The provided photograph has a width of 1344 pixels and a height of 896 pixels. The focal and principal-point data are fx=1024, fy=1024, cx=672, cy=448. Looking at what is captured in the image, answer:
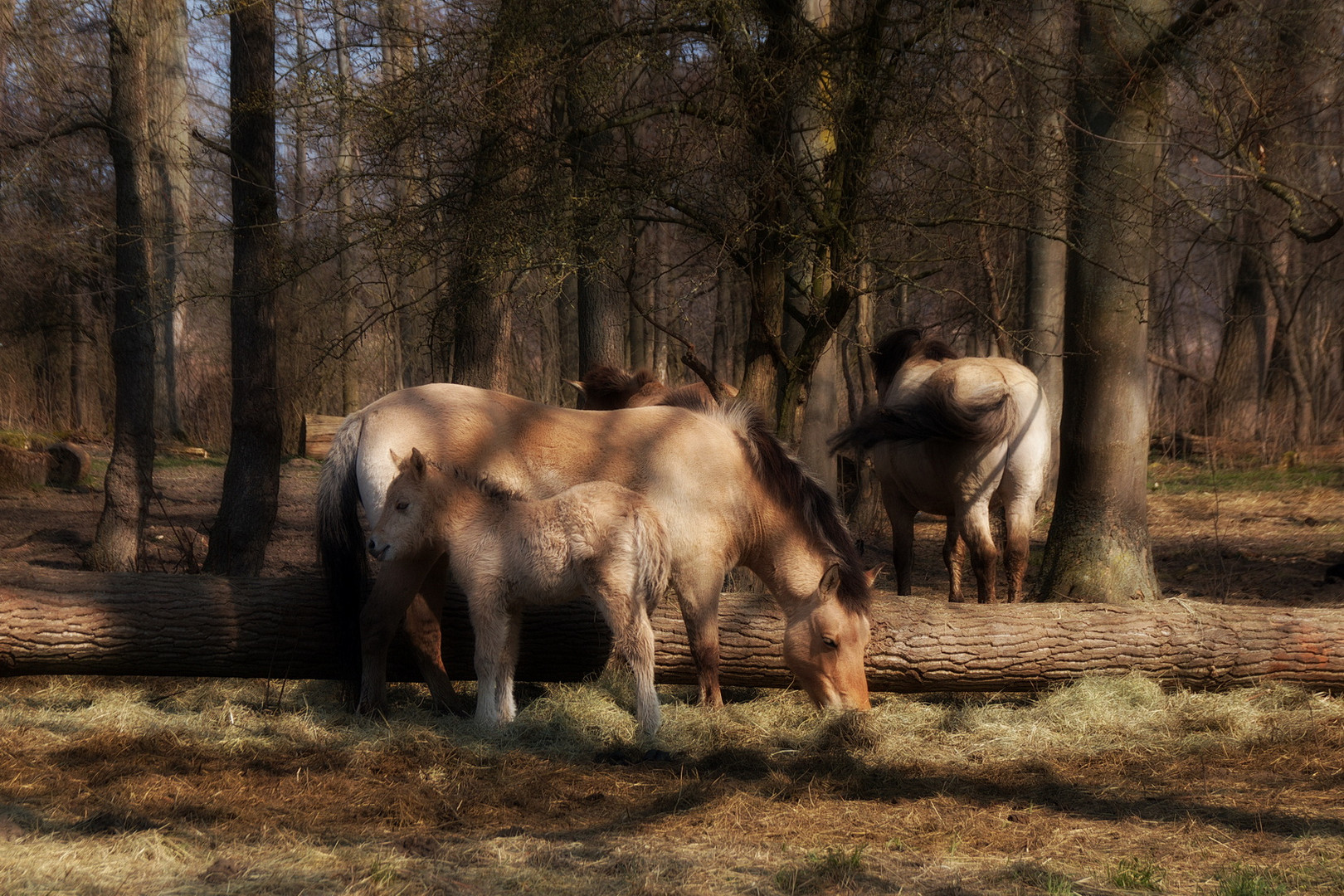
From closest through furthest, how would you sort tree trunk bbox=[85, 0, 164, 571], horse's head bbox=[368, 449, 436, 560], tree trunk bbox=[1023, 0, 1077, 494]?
horse's head bbox=[368, 449, 436, 560]
tree trunk bbox=[1023, 0, 1077, 494]
tree trunk bbox=[85, 0, 164, 571]

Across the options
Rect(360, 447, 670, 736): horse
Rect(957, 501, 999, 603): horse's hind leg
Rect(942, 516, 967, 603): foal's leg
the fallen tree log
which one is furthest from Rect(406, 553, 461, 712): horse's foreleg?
Rect(942, 516, 967, 603): foal's leg

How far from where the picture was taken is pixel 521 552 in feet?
17.7

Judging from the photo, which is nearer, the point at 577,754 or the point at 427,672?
the point at 577,754

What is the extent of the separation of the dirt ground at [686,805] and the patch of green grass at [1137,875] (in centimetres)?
A: 1

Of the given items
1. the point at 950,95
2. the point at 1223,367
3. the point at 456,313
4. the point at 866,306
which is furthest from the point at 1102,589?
the point at 1223,367

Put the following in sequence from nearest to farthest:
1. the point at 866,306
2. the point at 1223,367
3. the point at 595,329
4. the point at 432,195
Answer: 1. the point at 432,195
2. the point at 595,329
3. the point at 866,306
4. the point at 1223,367

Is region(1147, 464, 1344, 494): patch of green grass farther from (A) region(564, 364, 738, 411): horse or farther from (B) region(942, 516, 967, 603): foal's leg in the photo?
(A) region(564, 364, 738, 411): horse

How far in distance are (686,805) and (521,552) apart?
1643mm

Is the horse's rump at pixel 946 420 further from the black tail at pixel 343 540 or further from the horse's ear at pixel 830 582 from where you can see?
the black tail at pixel 343 540

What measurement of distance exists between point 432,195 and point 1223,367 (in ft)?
61.2

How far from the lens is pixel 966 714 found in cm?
586

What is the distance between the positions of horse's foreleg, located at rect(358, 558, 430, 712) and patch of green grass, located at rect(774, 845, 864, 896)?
2894mm

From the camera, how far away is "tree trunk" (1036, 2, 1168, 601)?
24.5 ft

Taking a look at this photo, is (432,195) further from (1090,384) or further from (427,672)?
(1090,384)
